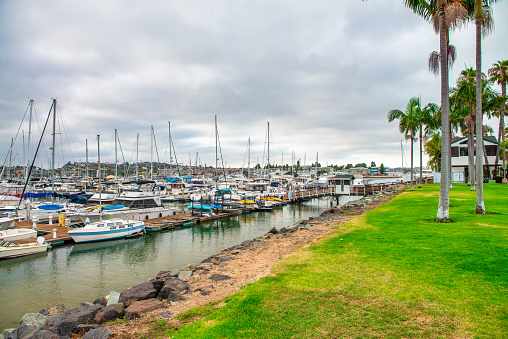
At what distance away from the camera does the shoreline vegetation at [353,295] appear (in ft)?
19.1

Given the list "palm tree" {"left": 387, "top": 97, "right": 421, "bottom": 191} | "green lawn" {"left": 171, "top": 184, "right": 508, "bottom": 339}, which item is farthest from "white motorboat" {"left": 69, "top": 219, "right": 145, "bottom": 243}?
"palm tree" {"left": 387, "top": 97, "right": 421, "bottom": 191}

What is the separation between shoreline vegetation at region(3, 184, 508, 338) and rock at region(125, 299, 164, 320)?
5cm

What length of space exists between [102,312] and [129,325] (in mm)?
1441

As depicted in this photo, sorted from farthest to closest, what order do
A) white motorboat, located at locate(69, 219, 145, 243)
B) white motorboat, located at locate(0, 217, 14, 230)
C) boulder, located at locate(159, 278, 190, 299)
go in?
white motorboat, located at locate(0, 217, 14, 230) < white motorboat, located at locate(69, 219, 145, 243) < boulder, located at locate(159, 278, 190, 299)

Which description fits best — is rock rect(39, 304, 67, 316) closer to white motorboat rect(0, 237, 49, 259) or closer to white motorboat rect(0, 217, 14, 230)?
white motorboat rect(0, 237, 49, 259)

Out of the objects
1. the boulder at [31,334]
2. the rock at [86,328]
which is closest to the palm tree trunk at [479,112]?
the rock at [86,328]

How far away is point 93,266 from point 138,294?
12868 millimetres

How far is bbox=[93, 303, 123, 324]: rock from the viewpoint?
7840 mm

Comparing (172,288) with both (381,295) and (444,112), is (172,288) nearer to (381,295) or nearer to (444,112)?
(381,295)

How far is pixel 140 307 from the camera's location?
8.10 metres

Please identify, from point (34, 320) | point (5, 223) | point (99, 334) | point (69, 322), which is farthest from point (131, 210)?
point (99, 334)

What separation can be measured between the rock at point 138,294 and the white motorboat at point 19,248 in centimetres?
1541

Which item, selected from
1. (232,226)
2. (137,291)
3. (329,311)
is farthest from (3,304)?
(232,226)

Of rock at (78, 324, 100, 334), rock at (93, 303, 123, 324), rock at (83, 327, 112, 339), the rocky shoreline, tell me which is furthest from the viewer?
rock at (93, 303, 123, 324)
